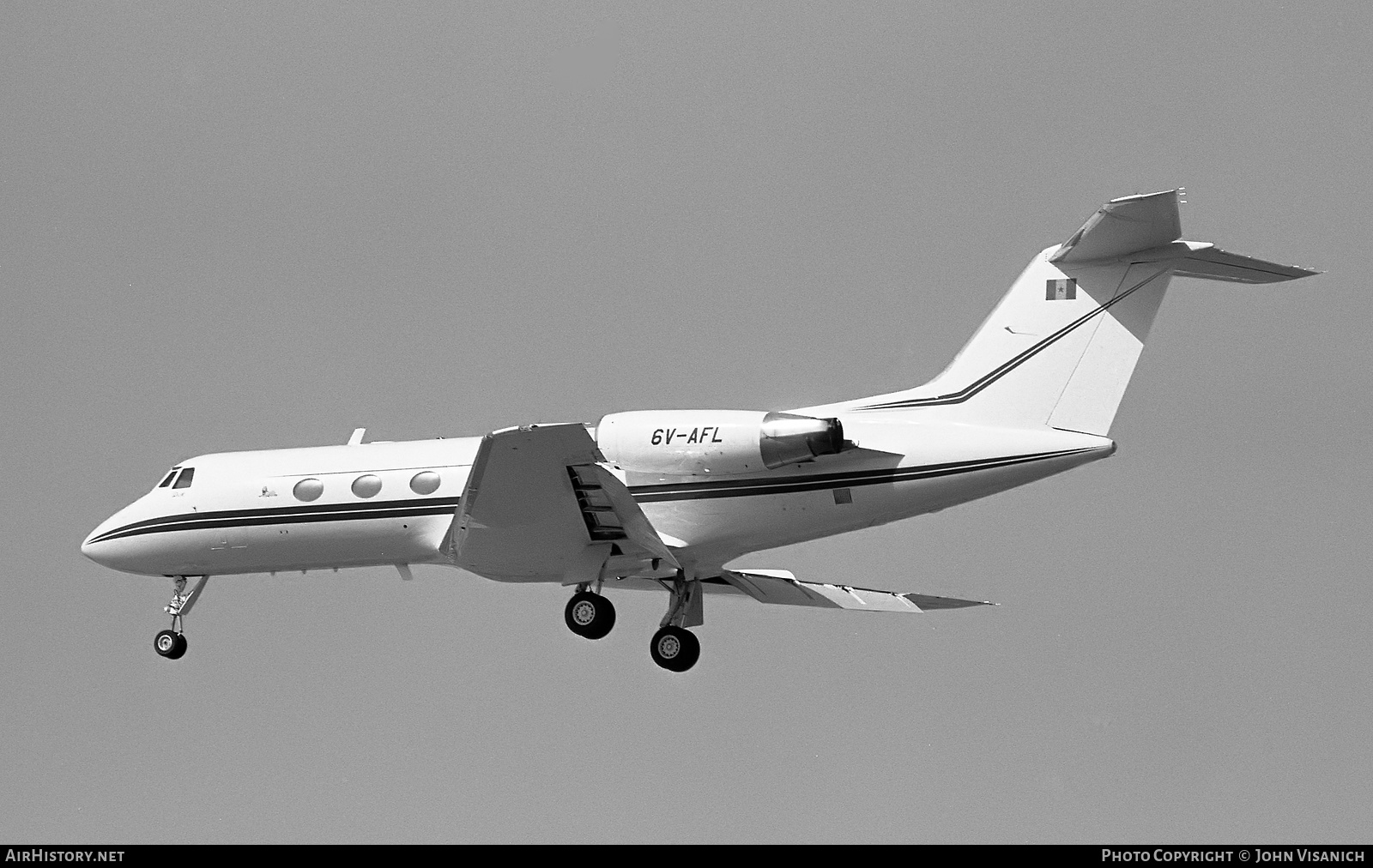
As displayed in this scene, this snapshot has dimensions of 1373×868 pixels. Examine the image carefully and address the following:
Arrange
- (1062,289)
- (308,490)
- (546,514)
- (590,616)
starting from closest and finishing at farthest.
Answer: (1062,289) → (546,514) → (590,616) → (308,490)

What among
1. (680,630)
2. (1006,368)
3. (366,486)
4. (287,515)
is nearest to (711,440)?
(680,630)

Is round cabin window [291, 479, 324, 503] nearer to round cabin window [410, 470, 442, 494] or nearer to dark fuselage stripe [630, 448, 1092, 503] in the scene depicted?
round cabin window [410, 470, 442, 494]

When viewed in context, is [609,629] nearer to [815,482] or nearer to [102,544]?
[815,482]

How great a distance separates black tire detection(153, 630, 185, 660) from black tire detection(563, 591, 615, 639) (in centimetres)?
615

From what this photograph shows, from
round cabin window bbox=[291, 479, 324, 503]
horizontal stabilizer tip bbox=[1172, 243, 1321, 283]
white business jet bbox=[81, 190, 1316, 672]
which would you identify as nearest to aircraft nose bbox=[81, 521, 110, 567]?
white business jet bbox=[81, 190, 1316, 672]

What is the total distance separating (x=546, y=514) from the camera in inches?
816

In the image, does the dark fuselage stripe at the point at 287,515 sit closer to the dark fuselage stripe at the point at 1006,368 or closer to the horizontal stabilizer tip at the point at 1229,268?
the dark fuselage stripe at the point at 1006,368

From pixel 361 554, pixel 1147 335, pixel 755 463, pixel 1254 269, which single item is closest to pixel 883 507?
pixel 755 463

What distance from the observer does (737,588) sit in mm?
24734

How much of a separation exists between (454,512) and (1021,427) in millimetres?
7157

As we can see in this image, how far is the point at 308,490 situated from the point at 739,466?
6.40m

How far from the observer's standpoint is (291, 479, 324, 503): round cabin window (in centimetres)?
2283

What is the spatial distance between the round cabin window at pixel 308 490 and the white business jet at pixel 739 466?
3cm
